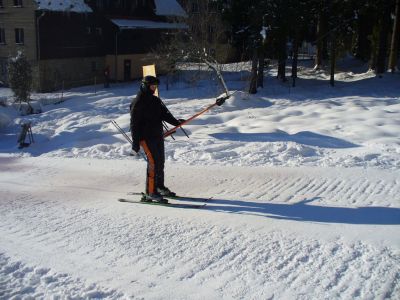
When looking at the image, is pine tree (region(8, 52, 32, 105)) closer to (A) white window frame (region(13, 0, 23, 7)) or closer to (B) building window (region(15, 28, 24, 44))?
(B) building window (region(15, 28, 24, 44))

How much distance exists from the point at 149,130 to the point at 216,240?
2.16 m

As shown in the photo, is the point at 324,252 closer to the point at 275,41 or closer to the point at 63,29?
the point at 275,41

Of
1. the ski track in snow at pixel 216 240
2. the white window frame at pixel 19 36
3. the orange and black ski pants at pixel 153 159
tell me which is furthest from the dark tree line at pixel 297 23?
the orange and black ski pants at pixel 153 159

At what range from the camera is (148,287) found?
419 cm

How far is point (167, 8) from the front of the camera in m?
40.2

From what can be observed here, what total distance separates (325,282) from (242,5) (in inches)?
761

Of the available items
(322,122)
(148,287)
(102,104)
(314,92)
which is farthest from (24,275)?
(314,92)

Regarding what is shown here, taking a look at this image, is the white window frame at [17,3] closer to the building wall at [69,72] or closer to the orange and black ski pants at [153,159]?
the building wall at [69,72]

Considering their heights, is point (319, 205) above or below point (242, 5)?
below

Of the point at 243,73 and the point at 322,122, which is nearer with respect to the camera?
the point at 322,122

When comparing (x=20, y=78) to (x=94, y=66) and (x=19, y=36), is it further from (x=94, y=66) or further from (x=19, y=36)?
(x=94, y=66)

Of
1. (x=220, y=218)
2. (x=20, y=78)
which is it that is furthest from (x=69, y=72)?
(x=220, y=218)

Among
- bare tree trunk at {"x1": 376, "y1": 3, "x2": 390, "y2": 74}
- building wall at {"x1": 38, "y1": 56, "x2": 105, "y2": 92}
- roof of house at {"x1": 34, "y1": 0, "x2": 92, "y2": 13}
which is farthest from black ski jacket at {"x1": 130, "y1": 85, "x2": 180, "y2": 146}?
roof of house at {"x1": 34, "y1": 0, "x2": 92, "y2": 13}

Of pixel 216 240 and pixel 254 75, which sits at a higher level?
pixel 254 75
